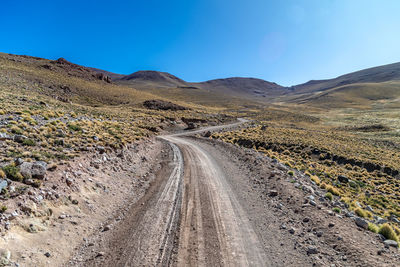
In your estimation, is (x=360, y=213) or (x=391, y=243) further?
(x=360, y=213)

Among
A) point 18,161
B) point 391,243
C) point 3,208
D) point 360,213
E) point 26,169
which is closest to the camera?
point 3,208

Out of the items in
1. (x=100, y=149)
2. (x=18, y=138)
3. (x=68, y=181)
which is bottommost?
(x=68, y=181)

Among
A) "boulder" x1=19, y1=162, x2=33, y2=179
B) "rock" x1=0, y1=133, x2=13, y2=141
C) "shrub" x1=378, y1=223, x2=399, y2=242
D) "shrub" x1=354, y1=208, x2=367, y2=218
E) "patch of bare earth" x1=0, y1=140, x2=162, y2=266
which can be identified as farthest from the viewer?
"rock" x1=0, y1=133, x2=13, y2=141

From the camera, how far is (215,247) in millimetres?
6426

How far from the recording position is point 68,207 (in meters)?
7.64

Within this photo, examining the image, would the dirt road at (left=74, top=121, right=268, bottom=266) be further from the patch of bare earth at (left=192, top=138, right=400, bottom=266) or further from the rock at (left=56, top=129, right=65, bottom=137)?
the rock at (left=56, top=129, right=65, bottom=137)

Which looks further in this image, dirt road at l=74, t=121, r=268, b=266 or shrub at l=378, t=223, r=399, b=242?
shrub at l=378, t=223, r=399, b=242

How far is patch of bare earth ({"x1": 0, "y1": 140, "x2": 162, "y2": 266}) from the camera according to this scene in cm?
545

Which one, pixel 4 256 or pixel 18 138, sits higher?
pixel 18 138

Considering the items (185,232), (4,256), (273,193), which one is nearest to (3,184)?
(4,256)

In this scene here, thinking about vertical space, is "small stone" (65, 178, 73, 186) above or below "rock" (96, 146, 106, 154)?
below

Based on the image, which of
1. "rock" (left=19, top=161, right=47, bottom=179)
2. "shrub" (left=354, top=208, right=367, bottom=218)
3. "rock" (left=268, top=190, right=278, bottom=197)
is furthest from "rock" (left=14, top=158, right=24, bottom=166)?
"shrub" (left=354, top=208, right=367, bottom=218)

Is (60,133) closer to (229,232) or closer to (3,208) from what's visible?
(3,208)

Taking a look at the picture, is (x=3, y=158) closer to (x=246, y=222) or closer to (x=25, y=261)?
(x=25, y=261)
